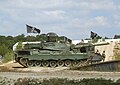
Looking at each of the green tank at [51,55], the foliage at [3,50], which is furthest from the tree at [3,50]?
the green tank at [51,55]

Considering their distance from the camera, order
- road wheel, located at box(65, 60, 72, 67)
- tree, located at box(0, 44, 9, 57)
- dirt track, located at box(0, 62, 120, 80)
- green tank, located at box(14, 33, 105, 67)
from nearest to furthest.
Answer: dirt track, located at box(0, 62, 120, 80), green tank, located at box(14, 33, 105, 67), road wheel, located at box(65, 60, 72, 67), tree, located at box(0, 44, 9, 57)

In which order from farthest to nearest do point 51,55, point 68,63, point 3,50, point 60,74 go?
point 3,50 → point 68,63 → point 51,55 → point 60,74

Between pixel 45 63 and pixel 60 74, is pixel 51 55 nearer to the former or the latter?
pixel 45 63

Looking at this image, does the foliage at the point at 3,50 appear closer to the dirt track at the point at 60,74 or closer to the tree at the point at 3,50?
the tree at the point at 3,50

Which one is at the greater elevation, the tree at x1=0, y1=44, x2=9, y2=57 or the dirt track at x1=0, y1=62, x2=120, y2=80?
the tree at x1=0, y1=44, x2=9, y2=57

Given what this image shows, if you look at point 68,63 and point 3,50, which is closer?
point 68,63

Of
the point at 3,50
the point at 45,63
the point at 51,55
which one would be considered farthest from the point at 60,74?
the point at 3,50

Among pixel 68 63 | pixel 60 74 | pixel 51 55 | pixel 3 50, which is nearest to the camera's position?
pixel 60 74

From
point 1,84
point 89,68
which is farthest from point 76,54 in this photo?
point 1,84

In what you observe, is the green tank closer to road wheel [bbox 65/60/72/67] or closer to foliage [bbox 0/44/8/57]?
road wheel [bbox 65/60/72/67]

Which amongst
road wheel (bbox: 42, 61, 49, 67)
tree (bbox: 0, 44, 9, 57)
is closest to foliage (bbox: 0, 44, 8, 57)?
tree (bbox: 0, 44, 9, 57)

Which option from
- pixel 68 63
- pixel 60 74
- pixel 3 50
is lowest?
pixel 60 74

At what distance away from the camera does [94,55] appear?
43.6 m

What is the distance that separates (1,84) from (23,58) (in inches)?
Answer: 892
